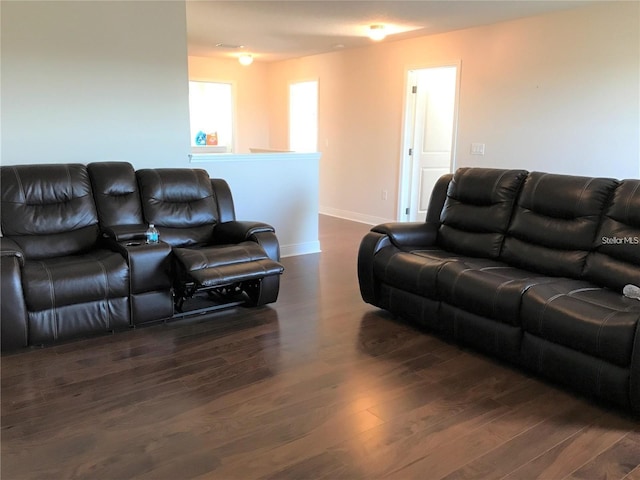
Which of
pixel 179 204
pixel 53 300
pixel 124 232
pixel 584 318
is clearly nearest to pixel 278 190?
pixel 179 204

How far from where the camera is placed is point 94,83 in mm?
4227

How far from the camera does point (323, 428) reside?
2279 millimetres

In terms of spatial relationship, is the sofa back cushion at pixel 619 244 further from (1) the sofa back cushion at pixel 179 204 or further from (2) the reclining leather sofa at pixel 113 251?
(1) the sofa back cushion at pixel 179 204

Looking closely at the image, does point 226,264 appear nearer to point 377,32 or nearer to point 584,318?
point 584,318

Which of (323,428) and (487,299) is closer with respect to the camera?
(323,428)

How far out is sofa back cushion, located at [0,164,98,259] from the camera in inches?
138

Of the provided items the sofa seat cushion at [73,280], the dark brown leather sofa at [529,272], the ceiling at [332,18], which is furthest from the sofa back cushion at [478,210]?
the sofa seat cushion at [73,280]

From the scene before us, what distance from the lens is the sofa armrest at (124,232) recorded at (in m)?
3.50

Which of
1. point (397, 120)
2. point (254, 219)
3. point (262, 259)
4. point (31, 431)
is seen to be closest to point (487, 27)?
point (397, 120)

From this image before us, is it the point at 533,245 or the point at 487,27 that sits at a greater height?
the point at 487,27

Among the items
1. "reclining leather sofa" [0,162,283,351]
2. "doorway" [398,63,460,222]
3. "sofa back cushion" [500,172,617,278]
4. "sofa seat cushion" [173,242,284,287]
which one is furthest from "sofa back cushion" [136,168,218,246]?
"doorway" [398,63,460,222]

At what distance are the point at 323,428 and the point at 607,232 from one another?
6.54 ft

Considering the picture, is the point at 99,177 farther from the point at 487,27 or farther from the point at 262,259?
the point at 487,27

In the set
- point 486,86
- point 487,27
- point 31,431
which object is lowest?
point 31,431
